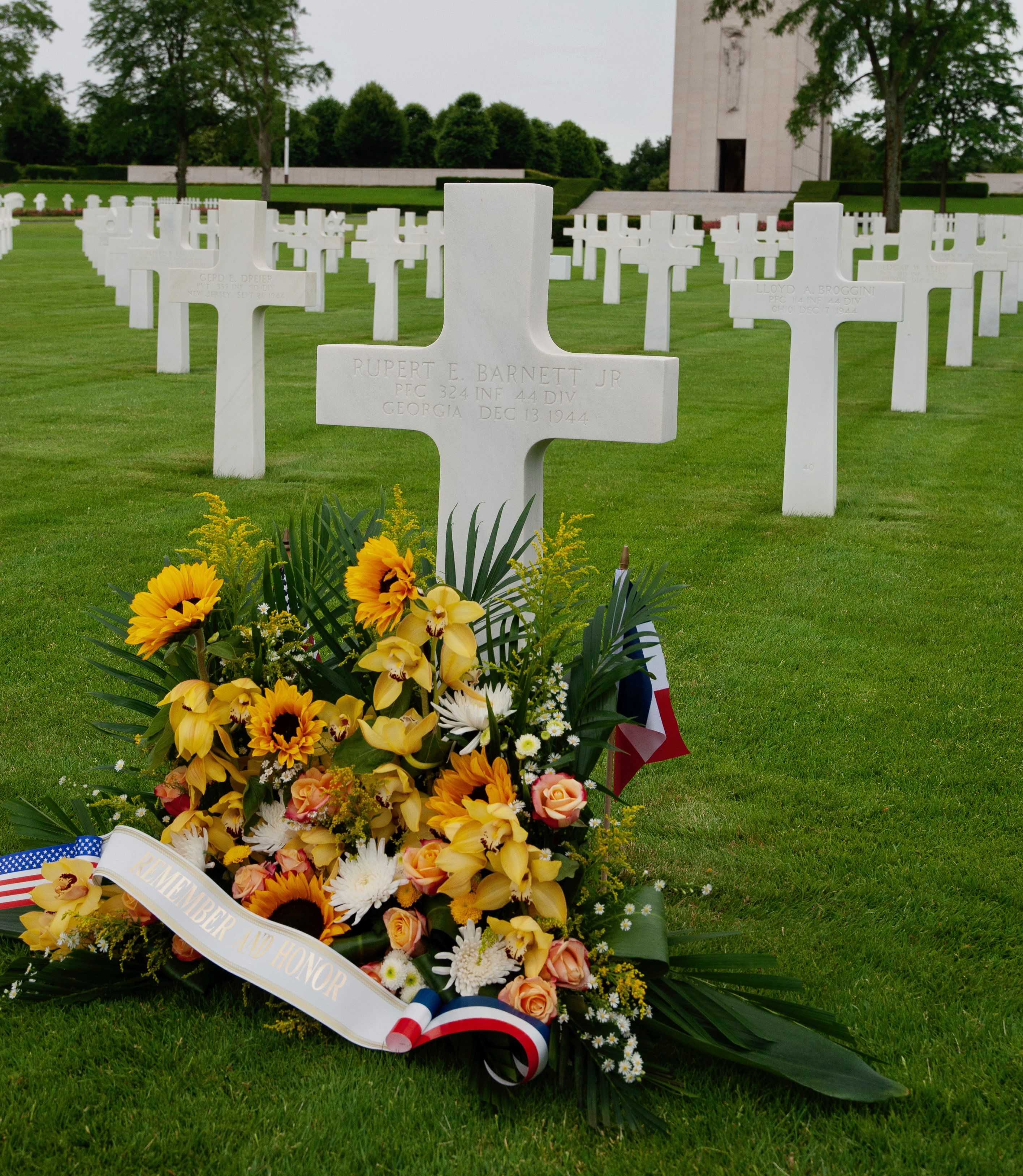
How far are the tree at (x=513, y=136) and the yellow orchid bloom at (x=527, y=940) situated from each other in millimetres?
67340

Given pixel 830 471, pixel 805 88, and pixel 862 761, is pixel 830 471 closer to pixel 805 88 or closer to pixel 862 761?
pixel 862 761

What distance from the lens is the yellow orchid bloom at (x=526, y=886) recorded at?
2650 millimetres

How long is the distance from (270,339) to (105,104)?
47635mm

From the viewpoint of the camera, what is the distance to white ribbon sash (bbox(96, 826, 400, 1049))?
2734 millimetres

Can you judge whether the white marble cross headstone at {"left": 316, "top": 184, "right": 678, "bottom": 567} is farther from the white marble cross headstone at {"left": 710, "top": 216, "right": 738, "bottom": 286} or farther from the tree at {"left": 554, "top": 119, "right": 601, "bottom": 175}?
the tree at {"left": 554, "top": 119, "right": 601, "bottom": 175}

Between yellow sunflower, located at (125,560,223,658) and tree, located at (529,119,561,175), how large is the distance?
67.3 metres

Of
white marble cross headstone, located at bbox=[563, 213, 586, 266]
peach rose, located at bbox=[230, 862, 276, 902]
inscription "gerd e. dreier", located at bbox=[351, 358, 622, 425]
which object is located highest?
white marble cross headstone, located at bbox=[563, 213, 586, 266]

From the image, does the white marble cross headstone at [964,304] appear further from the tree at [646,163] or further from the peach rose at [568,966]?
the tree at [646,163]

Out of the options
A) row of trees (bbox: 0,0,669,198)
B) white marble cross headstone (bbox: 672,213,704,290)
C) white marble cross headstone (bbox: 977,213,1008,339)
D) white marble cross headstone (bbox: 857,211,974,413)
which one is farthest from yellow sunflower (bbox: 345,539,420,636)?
row of trees (bbox: 0,0,669,198)

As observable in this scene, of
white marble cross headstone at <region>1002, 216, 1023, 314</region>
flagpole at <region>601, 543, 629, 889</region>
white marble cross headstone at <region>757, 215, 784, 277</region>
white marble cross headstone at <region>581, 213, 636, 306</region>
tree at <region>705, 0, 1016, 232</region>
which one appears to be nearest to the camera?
flagpole at <region>601, 543, 629, 889</region>

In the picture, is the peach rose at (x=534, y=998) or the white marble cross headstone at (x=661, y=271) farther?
the white marble cross headstone at (x=661, y=271)

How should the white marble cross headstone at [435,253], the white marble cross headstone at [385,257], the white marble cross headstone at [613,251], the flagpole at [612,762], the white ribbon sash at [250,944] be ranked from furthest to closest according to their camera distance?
the white marble cross headstone at [613,251]
the white marble cross headstone at [435,253]
the white marble cross headstone at [385,257]
the flagpole at [612,762]
the white ribbon sash at [250,944]

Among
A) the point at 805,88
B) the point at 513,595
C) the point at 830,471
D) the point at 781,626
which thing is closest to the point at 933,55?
the point at 805,88

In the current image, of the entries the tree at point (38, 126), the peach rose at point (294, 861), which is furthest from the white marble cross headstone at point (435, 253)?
the tree at point (38, 126)
